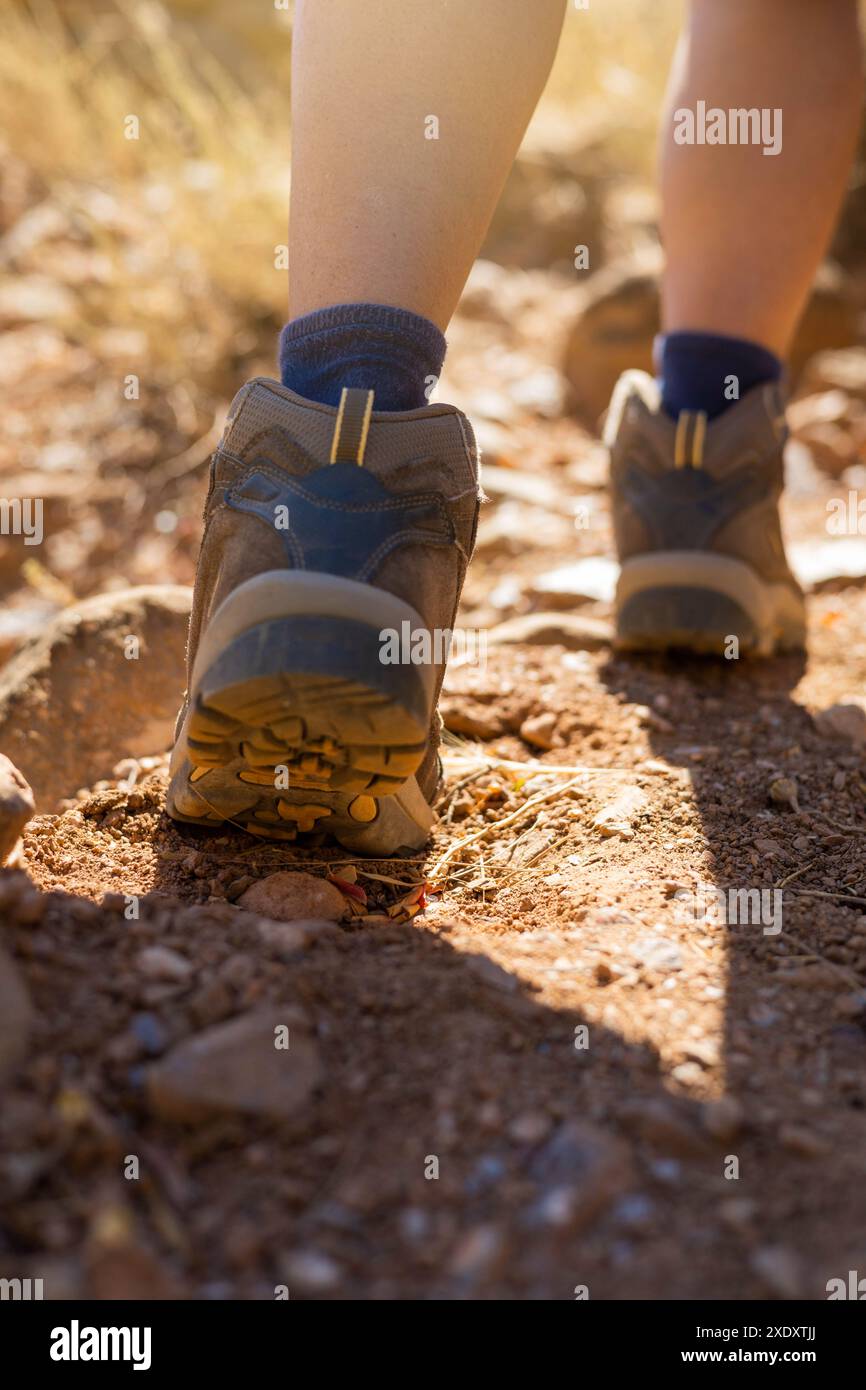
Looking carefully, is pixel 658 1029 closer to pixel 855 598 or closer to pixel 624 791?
pixel 624 791

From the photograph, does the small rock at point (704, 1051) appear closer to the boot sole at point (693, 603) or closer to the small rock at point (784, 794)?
the small rock at point (784, 794)

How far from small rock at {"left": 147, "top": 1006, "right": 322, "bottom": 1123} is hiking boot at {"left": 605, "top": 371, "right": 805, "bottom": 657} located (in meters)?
1.10

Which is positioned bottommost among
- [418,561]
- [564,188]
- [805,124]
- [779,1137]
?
[779,1137]

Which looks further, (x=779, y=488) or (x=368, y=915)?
(x=779, y=488)

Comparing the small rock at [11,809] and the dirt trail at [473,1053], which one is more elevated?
the small rock at [11,809]

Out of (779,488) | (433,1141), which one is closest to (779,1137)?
(433,1141)

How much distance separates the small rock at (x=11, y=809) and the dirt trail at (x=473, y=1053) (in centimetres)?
8

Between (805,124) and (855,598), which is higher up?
(805,124)

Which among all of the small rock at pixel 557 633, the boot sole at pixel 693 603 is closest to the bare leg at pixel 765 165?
the boot sole at pixel 693 603

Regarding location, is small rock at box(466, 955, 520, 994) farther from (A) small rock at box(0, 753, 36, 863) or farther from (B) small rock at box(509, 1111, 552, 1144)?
(A) small rock at box(0, 753, 36, 863)

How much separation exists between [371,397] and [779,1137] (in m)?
0.76

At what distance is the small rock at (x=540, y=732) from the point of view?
5.58 ft

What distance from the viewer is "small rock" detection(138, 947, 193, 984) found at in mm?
951
